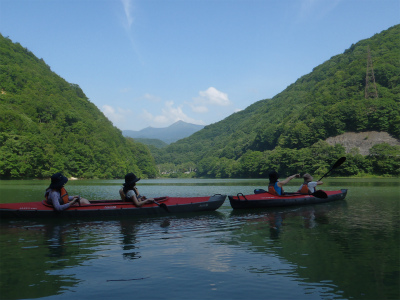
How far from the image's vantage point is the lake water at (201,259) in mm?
7175

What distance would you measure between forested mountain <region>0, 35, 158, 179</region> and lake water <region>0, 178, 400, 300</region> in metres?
76.5

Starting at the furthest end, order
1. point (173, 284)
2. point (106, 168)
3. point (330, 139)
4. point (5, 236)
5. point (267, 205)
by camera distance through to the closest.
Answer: point (106, 168), point (330, 139), point (267, 205), point (5, 236), point (173, 284)

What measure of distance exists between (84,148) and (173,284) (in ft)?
375

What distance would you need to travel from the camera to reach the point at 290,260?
369 inches

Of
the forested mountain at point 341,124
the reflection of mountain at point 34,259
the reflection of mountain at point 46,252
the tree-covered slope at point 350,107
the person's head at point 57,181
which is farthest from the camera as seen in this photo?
the tree-covered slope at point 350,107

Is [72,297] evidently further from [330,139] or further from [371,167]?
[330,139]

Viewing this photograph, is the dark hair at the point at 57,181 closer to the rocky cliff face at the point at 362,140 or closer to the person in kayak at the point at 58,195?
the person in kayak at the point at 58,195

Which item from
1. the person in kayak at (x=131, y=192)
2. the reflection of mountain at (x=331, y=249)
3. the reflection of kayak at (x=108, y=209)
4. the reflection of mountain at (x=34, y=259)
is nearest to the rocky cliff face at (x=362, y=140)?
the reflection of kayak at (x=108, y=209)

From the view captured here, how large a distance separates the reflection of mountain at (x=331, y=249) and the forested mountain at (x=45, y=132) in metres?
78.5

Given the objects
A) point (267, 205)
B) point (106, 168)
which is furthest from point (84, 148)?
point (267, 205)

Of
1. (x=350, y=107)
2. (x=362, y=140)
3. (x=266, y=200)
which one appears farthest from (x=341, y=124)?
(x=266, y=200)

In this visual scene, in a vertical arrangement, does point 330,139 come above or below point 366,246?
above

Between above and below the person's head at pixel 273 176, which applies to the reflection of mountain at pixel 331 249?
below

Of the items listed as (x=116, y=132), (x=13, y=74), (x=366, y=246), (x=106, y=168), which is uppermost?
(x=13, y=74)
